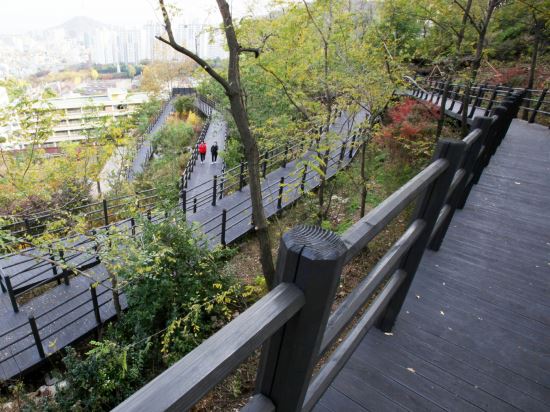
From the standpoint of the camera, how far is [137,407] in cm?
53

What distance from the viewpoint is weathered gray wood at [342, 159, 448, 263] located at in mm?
1091

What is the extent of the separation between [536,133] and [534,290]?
9.35 meters

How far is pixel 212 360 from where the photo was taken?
0.62 metres

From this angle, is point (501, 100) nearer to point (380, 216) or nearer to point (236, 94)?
point (236, 94)

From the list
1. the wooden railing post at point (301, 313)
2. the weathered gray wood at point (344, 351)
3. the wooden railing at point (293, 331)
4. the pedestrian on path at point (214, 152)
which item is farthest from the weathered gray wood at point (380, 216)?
the pedestrian on path at point (214, 152)

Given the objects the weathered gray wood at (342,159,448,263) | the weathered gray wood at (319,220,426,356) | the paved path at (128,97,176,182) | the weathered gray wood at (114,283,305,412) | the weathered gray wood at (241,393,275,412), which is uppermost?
the weathered gray wood at (342,159,448,263)

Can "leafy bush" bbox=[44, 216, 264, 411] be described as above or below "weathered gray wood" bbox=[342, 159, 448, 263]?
below

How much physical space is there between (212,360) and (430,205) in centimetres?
202

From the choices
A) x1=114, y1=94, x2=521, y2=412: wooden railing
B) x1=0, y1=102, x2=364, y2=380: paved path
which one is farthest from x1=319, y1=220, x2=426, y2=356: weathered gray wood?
x1=0, y1=102, x2=364, y2=380: paved path

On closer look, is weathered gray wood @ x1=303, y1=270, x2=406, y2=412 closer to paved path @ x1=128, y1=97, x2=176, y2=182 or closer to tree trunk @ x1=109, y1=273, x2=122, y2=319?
tree trunk @ x1=109, y1=273, x2=122, y2=319

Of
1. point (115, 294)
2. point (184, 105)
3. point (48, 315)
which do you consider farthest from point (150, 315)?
point (184, 105)

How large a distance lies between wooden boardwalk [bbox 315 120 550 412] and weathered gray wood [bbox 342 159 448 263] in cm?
127

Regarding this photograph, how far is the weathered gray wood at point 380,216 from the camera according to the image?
3.58ft

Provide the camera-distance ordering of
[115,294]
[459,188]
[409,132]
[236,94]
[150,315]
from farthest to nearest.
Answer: [409,132] < [115,294] < [236,94] < [150,315] < [459,188]
